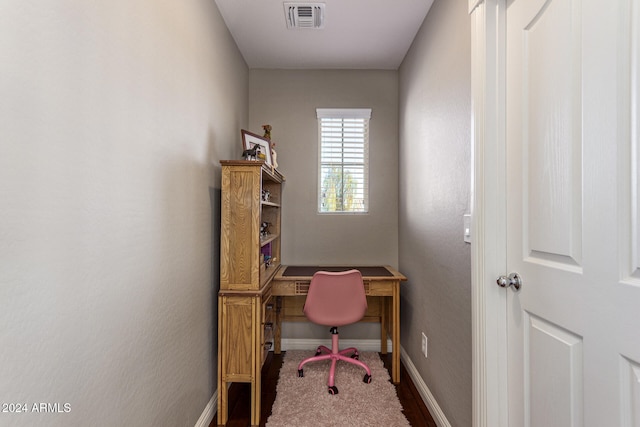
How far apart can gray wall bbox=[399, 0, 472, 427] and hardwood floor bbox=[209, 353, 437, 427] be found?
16 centimetres

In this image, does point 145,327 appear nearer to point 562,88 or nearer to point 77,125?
point 77,125

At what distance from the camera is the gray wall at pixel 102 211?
0.70 metres

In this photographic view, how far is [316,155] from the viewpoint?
2830 millimetres

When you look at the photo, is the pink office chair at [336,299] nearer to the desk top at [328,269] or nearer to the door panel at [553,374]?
the desk top at [328,269]

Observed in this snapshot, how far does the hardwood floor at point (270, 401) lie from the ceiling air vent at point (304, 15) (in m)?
2.60

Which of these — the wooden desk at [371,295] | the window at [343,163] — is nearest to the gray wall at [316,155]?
the window at [343,163]

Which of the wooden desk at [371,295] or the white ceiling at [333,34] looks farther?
the wooden desk at [371,295]

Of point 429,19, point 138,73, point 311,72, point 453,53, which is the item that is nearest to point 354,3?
point 429,19

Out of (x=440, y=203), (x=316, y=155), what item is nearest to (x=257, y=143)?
(x=316, y=155)

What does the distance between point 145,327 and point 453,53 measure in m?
1.98

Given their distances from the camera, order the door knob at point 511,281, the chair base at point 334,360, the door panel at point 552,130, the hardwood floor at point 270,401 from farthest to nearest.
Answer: the chair base at point 334,360 → the hardwood floor at point 270,401 → the door knob at point 511,281 → the door panel at point 552,130

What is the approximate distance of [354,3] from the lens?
1929 mm

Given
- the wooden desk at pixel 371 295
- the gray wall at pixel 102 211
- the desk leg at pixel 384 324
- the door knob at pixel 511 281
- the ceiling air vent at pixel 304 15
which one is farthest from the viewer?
the desk leg at pixel 384 324

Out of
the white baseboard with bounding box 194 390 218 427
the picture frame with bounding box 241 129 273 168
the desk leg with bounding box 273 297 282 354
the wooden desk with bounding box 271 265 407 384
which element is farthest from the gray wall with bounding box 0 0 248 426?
the desk leg with bounding box 273 297 282 354
